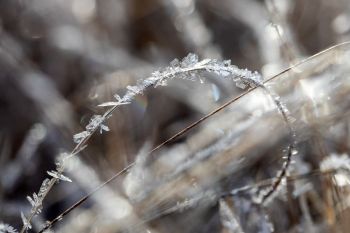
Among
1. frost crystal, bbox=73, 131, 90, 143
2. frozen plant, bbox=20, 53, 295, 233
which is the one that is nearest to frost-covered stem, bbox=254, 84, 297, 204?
frozen plant, bbox=20, 53, 295, 233

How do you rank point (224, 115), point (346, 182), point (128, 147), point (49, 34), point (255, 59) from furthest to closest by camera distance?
point (49, 34) → point (255, 59) → point (128, 147) → point (224, 115) → point (346, 182)

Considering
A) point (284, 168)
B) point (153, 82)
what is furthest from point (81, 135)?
point (284, 168)

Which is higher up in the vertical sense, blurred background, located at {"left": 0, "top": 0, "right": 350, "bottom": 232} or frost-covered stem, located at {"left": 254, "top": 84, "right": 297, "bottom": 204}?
blurred background, located at {"left": 0, "top": 0, "right": 350, "bottom": 232}

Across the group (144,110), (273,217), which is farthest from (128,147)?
(273,217)

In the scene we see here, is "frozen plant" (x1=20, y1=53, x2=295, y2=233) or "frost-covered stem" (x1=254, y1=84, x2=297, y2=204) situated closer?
"frozen plant" (x1=20, y1=53, x2=295, y2=233)

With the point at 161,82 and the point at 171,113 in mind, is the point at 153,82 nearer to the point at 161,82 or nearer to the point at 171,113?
the point at 161,82

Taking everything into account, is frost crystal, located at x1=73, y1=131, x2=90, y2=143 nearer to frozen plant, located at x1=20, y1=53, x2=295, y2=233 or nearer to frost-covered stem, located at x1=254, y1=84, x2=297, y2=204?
frozen plant, located at x1=20, y1=53, x2=295, y2=233

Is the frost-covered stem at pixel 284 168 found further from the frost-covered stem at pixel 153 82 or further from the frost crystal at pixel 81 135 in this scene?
the frost crystal at pixel 81 135

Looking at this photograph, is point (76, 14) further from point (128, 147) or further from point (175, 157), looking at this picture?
point (175, 157)
